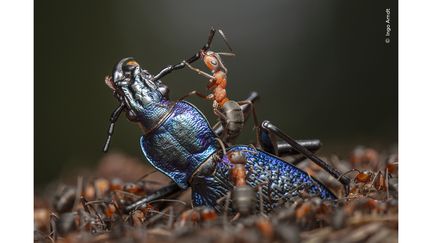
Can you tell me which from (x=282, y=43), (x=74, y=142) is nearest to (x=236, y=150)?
(x=282, y=43)

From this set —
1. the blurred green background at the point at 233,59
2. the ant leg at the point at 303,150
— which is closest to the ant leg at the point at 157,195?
the blurred green background at the point at 233,59

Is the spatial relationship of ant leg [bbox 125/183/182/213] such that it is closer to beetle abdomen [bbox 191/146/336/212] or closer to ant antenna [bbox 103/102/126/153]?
beetle abdomen [bbox 191/146/336/212]

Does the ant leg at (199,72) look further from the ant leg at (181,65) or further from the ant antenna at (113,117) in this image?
the ant antenna at (113,117)

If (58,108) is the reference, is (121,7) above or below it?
above

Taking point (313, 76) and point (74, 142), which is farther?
point (74, 142)

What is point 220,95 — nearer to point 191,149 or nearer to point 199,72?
point 199,72

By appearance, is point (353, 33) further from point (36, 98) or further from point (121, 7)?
point (36, 98)

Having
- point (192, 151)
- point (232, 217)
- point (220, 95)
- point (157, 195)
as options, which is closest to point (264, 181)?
point (232, 217)
